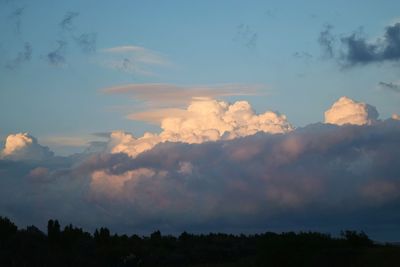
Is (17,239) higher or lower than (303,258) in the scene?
higher

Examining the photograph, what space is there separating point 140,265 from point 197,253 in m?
21.9

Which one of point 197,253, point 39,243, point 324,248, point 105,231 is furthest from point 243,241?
point 324,248

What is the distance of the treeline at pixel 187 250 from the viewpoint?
10056 cm

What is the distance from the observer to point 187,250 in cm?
17175

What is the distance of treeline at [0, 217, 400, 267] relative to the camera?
10056cm

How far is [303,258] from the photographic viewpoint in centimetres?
10069

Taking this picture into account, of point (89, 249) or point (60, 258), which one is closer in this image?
point (60, 258)

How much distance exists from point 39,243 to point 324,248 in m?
63.3

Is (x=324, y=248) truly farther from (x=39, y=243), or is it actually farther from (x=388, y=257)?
(x=39, y=243)

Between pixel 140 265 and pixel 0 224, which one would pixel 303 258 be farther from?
pixel 0 224

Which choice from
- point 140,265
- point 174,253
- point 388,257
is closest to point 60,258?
point 140,265

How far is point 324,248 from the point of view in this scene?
106562 mm

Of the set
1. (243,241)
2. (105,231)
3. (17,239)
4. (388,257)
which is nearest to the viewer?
(388,257)

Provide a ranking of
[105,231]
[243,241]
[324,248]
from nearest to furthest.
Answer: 1. [324,248]
2. [105,231]
3. [243,241]
